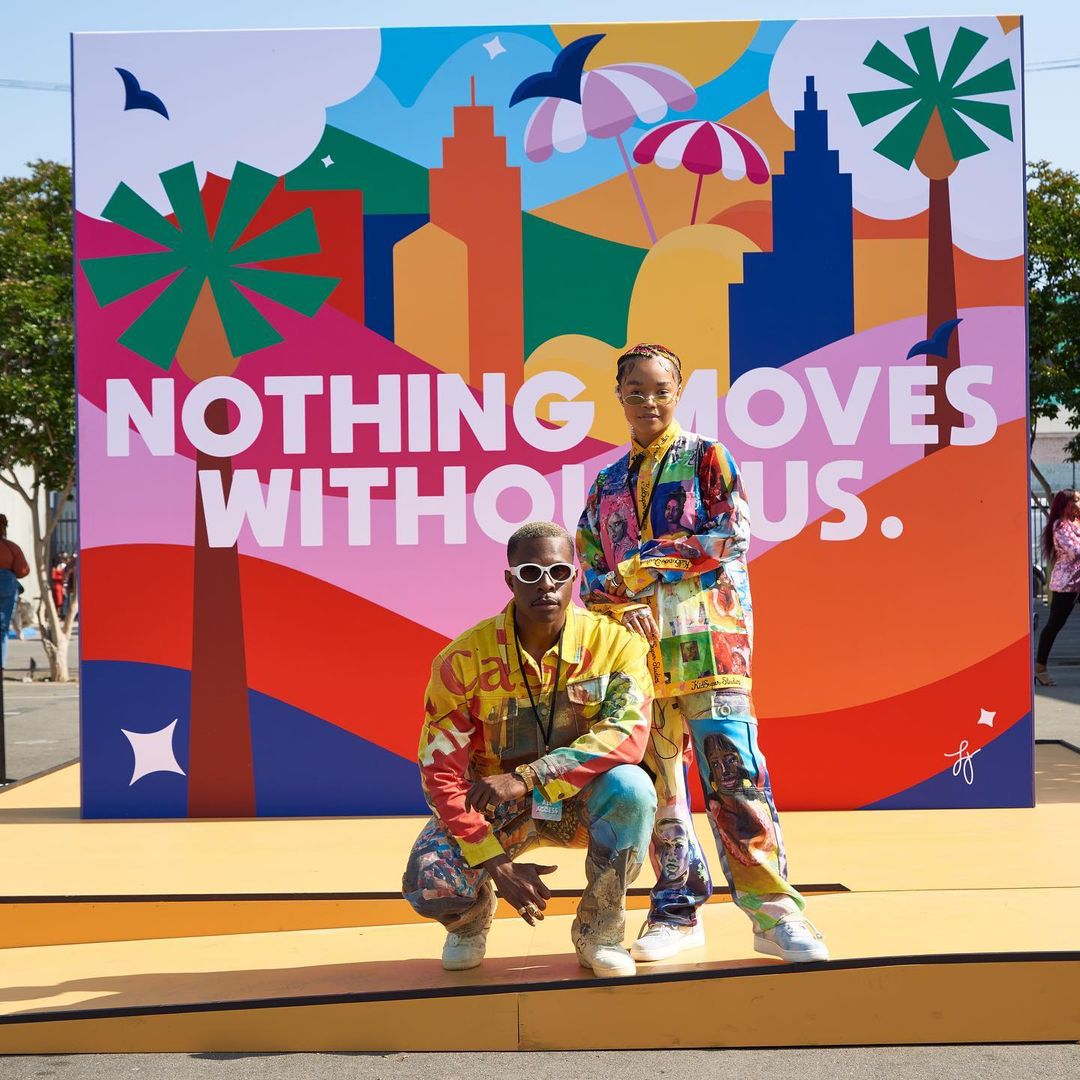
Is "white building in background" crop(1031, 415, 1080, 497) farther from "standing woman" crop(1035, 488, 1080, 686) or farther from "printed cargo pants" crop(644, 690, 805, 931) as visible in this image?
"printed cargo pants" crop(644, 690, 805, 931)

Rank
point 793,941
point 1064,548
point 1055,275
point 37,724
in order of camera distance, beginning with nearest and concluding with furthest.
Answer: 1. point 793,941
2. point 37,724
3. point 1064,548
4. point 1055,275

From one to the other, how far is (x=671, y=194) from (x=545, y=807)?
3320 mm

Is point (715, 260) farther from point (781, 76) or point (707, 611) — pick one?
point (707, 611)

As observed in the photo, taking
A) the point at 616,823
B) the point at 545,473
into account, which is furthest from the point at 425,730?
the point at 545,473

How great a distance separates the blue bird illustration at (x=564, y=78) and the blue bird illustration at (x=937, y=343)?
1763 mm

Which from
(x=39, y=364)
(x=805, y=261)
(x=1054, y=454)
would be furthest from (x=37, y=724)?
(x=1054, y=454)

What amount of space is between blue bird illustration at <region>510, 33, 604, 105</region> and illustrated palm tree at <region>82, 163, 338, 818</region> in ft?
3.88

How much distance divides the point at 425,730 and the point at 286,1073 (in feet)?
2.97

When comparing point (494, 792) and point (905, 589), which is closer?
point (494, 792)

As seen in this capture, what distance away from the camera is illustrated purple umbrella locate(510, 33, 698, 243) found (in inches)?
245

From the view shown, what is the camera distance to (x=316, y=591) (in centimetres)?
630

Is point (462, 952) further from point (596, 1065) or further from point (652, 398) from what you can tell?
point (652, 398)

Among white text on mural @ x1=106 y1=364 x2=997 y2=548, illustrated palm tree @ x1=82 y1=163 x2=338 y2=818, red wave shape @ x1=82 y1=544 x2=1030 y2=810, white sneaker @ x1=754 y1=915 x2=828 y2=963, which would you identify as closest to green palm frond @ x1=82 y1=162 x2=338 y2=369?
illustrated palm tree @ x1=82 y1=163 x2=338 y2=818

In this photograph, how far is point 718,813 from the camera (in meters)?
4.02
